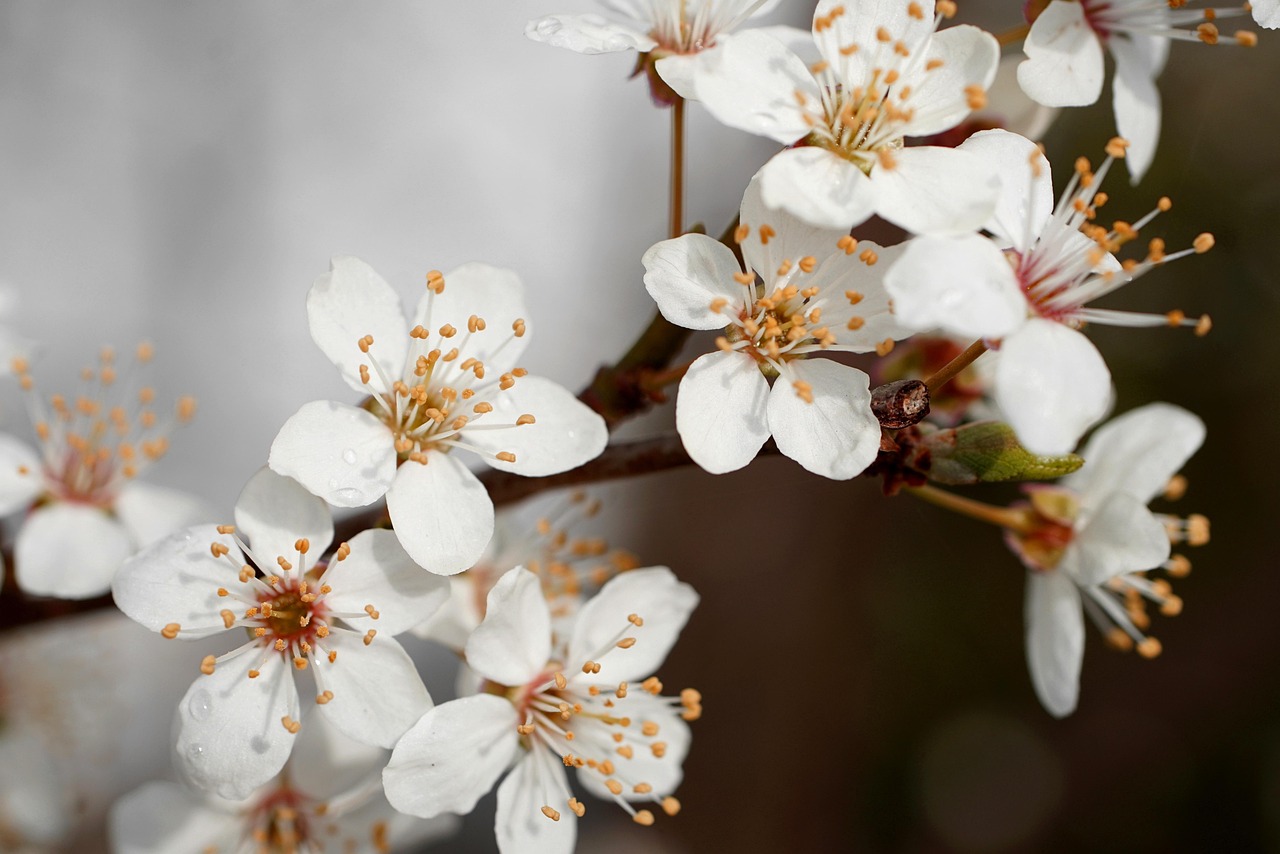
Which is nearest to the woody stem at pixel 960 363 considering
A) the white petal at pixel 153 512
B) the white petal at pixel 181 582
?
the white petal at pixel 181 582

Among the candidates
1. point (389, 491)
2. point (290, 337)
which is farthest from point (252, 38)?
point (389, 491)

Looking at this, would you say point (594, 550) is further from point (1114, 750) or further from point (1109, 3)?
point (1114, 750)

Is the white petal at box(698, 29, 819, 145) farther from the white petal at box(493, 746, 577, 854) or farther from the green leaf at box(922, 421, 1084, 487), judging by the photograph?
the white petal at box(493, 746, 577, 854)

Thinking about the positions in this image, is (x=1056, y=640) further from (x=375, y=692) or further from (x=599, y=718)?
(x=375, y=692)

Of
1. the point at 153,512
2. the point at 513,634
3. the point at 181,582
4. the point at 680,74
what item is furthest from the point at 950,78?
the point at 153,512

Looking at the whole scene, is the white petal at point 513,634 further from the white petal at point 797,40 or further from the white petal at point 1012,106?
the white petal at point 1012,106

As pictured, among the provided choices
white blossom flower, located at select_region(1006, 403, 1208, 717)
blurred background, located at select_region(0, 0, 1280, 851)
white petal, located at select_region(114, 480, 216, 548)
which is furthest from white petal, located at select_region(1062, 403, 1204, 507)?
blurred background, located at select_region(0, 0, 1280, 851)
